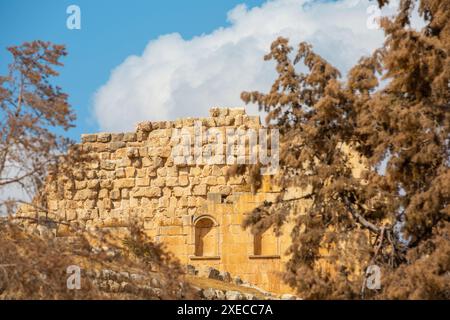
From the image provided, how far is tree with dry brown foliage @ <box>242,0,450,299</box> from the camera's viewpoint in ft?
46.7

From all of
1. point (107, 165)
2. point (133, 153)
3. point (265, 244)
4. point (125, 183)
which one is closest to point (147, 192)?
point (125, 183)

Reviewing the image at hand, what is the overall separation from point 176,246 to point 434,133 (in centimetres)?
881

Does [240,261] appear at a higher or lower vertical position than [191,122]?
lower

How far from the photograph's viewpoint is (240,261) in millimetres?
21266

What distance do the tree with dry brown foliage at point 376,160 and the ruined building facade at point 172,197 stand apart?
5.32 meters

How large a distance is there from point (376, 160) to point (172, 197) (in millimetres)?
8985

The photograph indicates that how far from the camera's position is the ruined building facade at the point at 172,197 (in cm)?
2136

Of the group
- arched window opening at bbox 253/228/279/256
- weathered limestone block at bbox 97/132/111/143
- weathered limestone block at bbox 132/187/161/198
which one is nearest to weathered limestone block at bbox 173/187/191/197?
weathered limestone block at bbox 132/187/161/198

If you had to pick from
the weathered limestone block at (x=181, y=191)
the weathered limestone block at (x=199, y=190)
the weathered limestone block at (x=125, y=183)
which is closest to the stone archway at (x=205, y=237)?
the weathered limestone block at (x=199, y=190)
